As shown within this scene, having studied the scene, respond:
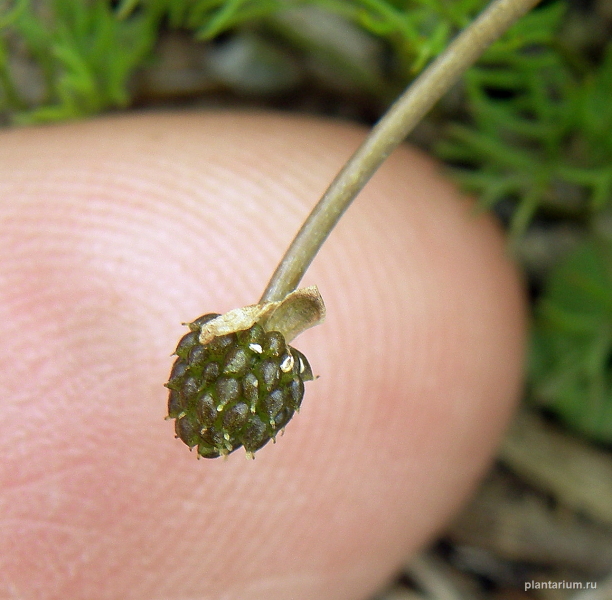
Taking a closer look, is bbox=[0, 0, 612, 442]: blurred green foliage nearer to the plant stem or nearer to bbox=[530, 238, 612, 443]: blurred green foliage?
bbox=[530, 238, 612, 443]: blurred green foliage

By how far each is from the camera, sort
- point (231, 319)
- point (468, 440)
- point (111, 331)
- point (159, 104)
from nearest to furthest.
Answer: point (231, 319)
point (111, 331)
point (468, 440)
point (159, 104)

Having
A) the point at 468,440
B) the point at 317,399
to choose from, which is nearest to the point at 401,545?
the point at 468,440

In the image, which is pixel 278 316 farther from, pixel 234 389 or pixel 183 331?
pixel 183 331

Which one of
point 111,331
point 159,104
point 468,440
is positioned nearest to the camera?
point 111,331

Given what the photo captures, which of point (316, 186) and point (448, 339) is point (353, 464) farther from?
point (316, 186)

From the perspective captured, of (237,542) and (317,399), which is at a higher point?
(317,399)

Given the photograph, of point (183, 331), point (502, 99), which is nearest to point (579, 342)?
point (502, 99)

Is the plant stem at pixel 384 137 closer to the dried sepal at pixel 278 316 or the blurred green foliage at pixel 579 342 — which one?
the dried sepal at pixel 278 316

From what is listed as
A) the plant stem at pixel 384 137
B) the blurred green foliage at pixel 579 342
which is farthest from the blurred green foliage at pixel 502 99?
the plant stem at pixel 384 137

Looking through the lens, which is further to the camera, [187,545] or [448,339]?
[448,339]
